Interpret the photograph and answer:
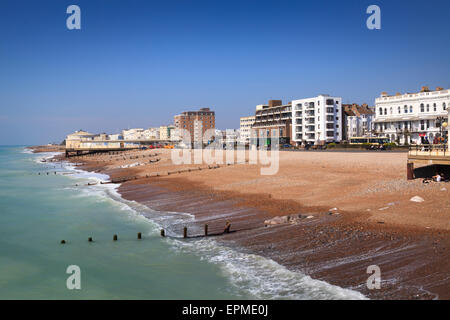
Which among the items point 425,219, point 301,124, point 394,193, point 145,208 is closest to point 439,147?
point 394,193

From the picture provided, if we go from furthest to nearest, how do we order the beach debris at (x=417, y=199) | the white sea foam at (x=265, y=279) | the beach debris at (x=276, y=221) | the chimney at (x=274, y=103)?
the chimney at (x=274, y=103)
the beach debris at (x=417, y=199)
the beach debris at (x=276, y=221)
the white sea foam at (x=265, y=279)

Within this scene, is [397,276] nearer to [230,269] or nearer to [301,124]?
[230,269]

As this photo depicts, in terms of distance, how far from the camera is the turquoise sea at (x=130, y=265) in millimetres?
12984

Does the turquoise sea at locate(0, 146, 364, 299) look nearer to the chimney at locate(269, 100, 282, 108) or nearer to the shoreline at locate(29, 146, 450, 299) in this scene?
the shoreline at locate(29, 146, 450, 299)

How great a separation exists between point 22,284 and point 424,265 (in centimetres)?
1519

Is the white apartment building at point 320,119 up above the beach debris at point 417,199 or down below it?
above

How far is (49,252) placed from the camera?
18797 mm

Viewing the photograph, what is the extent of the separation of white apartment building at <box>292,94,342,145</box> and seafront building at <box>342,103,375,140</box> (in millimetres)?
3005

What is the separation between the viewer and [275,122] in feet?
387

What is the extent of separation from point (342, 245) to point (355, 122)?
296 feet

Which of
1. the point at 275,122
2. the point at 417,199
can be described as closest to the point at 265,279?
the point at 417,199

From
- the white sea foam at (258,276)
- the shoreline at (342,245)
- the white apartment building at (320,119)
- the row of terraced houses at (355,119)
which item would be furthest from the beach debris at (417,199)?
the white apartment building at (320,119)

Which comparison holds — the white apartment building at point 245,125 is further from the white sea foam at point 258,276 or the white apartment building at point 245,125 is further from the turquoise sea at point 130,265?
the white sea foam at point 258,276

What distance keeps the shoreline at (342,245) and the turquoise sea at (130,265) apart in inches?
33.5
